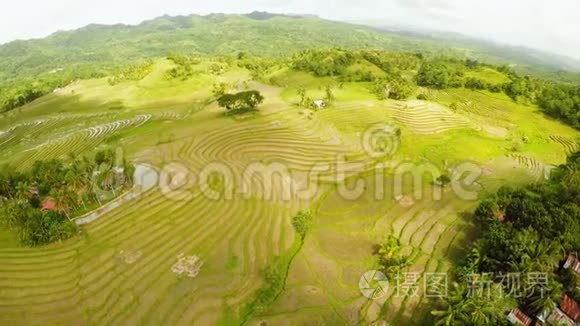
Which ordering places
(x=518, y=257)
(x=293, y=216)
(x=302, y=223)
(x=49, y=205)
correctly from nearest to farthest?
1. (x=518, y=257)
2. (x=49, y=205)
3. (x=302, y=223)
4. (x=293, y=216)

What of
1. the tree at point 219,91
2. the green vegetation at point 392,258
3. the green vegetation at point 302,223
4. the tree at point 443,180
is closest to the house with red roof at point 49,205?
the green vegetation at point 302,223

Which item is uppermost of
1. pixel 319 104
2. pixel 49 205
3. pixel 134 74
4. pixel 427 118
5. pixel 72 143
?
pixel 319 104

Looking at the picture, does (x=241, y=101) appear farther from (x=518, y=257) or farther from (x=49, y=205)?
(x=518, y=257)

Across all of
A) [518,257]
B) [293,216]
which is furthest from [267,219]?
[518,257]

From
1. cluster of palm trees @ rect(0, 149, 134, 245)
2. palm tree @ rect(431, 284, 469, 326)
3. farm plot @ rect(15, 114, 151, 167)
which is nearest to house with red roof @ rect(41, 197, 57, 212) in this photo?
cluster of palm trees @ rect(0, 149, 134, 245)

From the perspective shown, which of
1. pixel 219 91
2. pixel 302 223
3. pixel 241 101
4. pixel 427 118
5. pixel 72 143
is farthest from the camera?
pixel 219 91
